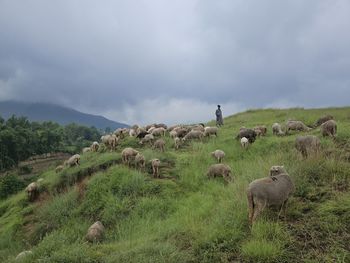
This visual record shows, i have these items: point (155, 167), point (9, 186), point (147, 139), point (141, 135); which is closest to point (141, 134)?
point (141, 135)

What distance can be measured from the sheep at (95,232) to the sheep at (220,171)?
4.20 metres

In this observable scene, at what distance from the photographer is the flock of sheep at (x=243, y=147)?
8822 mm

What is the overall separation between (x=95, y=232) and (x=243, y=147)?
7.67 metres

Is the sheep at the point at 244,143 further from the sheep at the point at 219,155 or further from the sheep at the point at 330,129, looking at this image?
the sheep at the point at 330,129

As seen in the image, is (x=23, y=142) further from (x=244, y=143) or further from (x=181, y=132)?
(x=244, y=143)

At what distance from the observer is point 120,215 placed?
13.0 m

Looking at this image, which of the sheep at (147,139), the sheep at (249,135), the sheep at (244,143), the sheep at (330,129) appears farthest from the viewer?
the sheep at (147,139)

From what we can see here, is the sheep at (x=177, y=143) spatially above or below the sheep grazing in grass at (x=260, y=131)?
below

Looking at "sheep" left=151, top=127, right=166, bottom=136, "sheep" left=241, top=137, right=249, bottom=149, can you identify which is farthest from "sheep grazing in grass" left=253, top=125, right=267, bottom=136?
"sheep" left=151, top=127, right=166, bottom=136

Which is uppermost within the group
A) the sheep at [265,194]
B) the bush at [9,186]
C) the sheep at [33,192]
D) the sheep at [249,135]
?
the sheep at [249,135]

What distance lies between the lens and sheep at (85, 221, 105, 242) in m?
11.7

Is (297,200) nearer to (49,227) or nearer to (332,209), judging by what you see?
(332,209)

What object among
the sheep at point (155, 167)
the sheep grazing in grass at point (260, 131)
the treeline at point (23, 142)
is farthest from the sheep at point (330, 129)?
the treeline at point (23, 142)

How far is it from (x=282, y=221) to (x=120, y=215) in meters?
5.79
